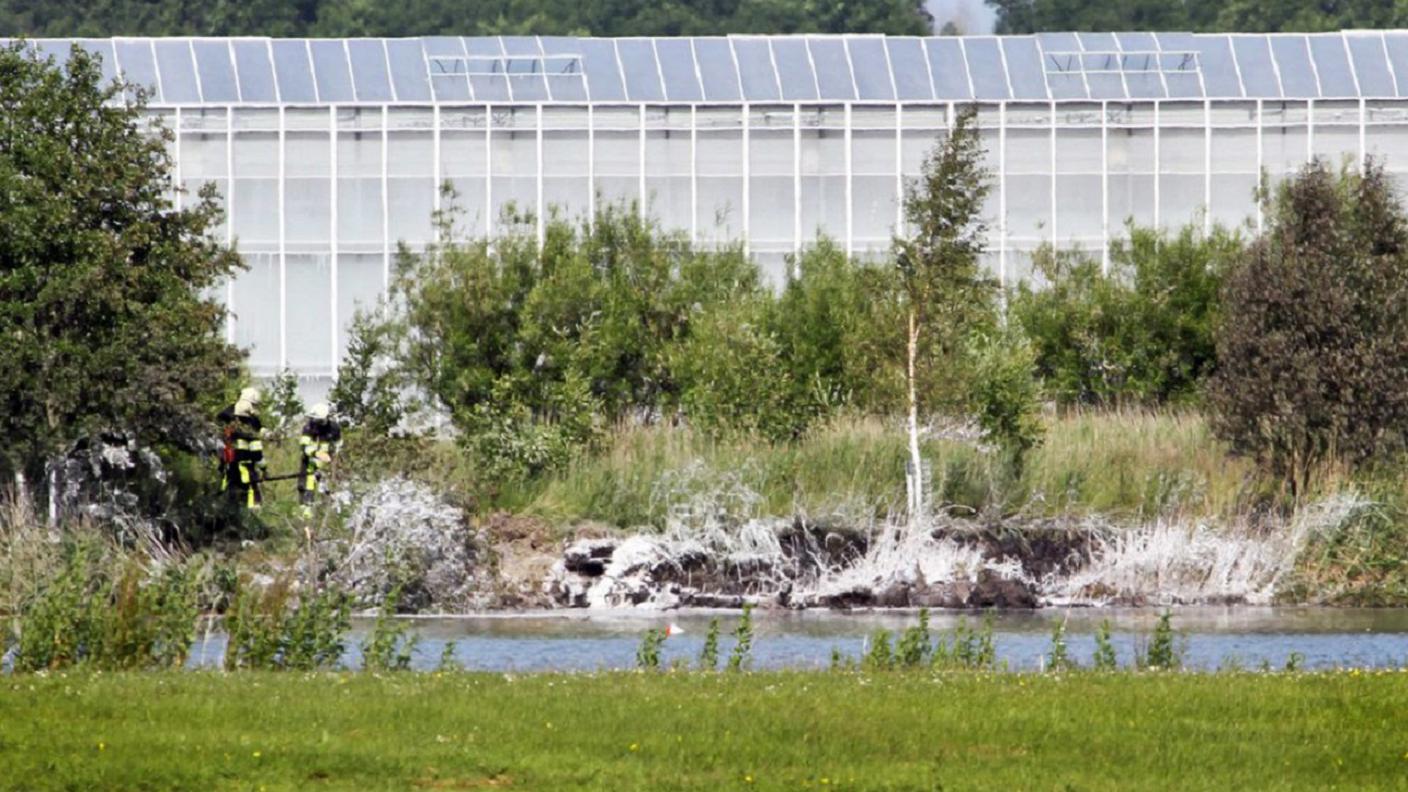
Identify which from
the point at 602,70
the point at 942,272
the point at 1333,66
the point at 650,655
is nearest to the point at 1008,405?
the point at 942,272

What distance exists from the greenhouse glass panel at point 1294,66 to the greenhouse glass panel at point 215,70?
25.5 metres

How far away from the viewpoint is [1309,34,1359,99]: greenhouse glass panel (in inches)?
2363

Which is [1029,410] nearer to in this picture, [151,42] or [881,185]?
[881,185]

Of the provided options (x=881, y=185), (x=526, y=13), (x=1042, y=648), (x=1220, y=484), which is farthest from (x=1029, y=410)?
(x=526, y=13)

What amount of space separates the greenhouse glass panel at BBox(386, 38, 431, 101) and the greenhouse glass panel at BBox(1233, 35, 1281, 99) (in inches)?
754

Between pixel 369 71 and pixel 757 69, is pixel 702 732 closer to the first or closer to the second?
pixel 757 69

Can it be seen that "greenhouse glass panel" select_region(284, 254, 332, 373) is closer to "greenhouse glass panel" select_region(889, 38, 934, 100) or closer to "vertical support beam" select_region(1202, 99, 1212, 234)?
"greenhouse glass panel" select_region(889, 38, 934, 100)

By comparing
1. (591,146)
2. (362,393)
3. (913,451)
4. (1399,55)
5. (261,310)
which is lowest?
(913,451)

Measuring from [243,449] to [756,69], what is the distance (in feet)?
103

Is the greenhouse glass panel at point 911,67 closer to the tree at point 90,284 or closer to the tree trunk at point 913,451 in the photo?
the tree trunk at point 913,451

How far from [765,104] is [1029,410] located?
902 inches

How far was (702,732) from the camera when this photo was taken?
15.2 metres

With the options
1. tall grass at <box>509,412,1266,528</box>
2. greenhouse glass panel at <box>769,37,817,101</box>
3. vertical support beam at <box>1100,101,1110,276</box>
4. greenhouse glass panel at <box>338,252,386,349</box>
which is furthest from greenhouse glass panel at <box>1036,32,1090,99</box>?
tall grass at <box>509,412,1266,528</box>

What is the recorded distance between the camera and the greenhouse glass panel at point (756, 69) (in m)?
59.9
